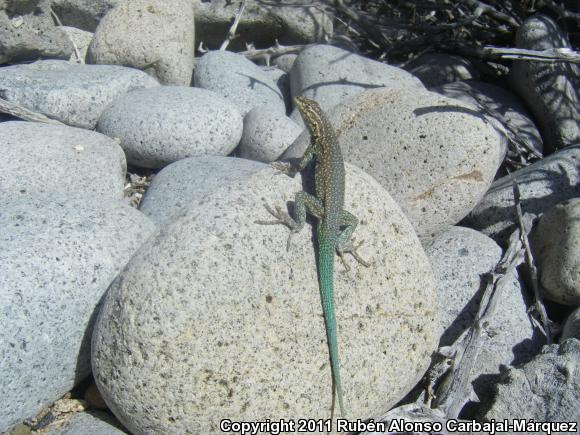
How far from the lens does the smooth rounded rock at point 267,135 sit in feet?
19.5

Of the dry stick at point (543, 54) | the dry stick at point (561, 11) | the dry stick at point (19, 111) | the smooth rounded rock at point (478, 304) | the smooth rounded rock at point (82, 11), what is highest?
the dry stick at point (543, 54)

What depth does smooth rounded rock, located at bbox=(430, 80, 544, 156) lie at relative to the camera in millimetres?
6273

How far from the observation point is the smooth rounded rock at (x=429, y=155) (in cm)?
486

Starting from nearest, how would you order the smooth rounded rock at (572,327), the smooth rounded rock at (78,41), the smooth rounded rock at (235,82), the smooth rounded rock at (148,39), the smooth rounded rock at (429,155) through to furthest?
1. the smooth rounded rock at (572,327)
2. the smooth rounded rock at (429,155)
3. the smooth rounded rock at (148,39)
4. the smooth rounded rock at (235,82)
5. the smooth rounded rock at (78,41)

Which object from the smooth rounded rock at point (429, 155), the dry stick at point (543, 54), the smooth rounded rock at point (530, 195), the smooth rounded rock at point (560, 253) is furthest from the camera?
the smooth rounded rock at point (530, 195)

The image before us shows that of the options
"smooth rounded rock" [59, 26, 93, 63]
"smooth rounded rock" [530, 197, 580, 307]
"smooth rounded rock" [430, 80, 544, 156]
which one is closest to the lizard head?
"smooth rounded rock" [530, 197, 580, 307]

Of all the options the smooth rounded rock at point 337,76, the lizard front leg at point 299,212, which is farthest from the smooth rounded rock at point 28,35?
the lizard front leg at point 299,212

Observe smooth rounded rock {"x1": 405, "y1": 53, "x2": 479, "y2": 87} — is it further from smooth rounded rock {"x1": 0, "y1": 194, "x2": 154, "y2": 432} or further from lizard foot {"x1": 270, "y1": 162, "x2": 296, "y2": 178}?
smooth rounded rock {"x1": 0, "y1": 194, "x2": 154, "y2": 432}

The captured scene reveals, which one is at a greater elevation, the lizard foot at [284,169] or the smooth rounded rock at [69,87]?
the lizard foot at [284,169]

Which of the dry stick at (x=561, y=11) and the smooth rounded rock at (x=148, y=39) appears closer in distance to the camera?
the smooth rounded rock at (x=148, y=39)

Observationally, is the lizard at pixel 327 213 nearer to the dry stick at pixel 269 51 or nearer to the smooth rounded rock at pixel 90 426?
the smooth rounded rock at pixel 90 426

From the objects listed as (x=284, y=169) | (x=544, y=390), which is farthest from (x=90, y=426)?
(x=544, y=390)

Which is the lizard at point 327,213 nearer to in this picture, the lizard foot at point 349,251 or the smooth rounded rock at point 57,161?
the lizard foot at point 349,251

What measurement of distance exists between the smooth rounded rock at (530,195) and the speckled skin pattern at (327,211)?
189 cm
